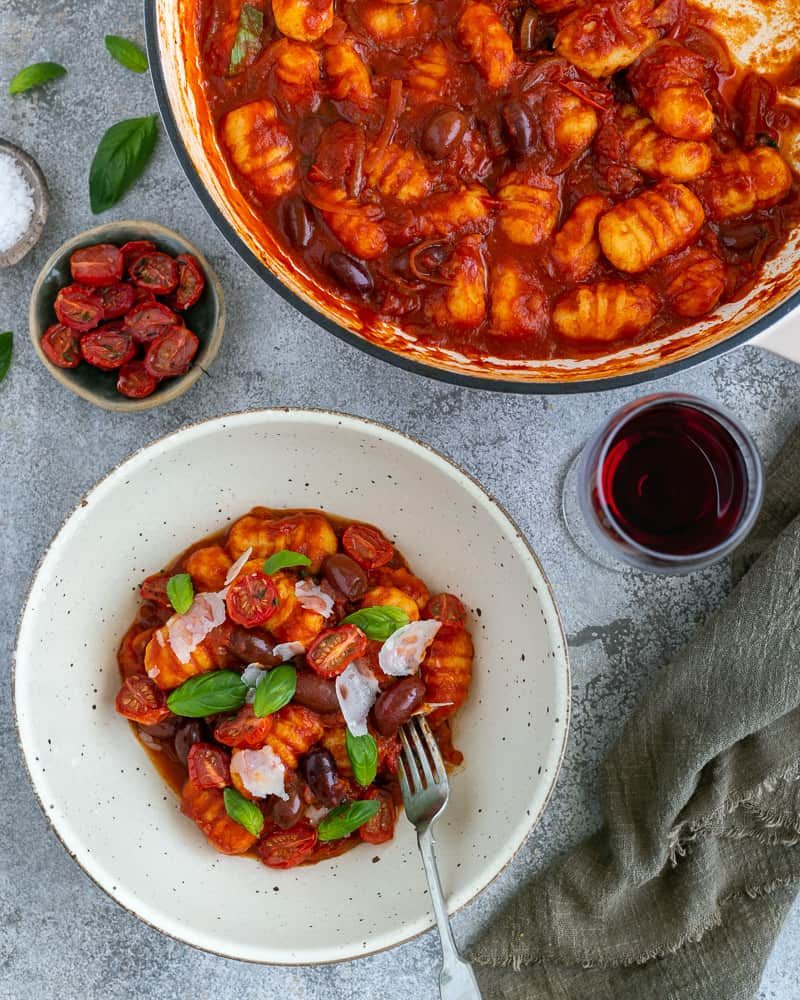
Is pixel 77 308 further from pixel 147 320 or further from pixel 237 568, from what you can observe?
pixel 237 568

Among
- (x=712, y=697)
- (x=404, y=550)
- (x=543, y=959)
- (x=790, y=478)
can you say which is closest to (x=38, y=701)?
(x=404, y=550)

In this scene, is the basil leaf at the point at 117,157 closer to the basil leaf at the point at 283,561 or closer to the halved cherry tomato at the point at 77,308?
the halved cherry tomato at the point at 77,308

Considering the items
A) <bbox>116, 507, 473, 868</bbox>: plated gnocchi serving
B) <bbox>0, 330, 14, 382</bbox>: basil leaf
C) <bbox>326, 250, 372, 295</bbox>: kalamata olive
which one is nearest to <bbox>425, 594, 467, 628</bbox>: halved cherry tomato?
<bbox>116, 507, 473, 868</bbox>: plated gnocchi serving

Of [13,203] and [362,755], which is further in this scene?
[13,203]

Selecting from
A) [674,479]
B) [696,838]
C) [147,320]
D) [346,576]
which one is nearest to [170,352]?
[147,320]

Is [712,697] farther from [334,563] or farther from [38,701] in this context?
[38,701]

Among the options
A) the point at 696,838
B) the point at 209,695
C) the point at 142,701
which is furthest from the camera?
the point at 696,838

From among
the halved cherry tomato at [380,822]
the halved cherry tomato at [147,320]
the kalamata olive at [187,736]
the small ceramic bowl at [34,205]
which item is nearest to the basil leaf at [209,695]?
the kalamata olive at [187,736]
